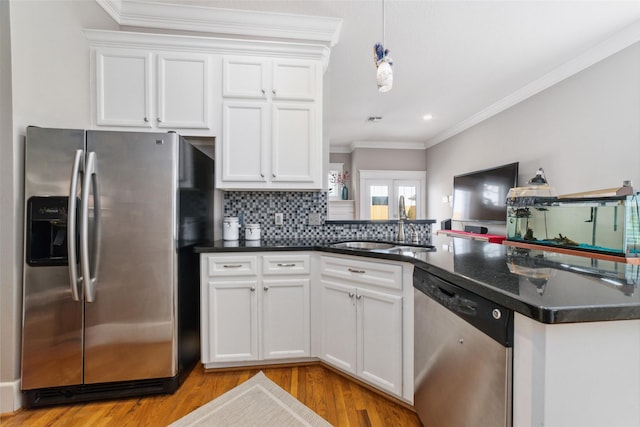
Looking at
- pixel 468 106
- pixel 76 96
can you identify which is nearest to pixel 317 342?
pixel 76 96

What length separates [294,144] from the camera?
2203 millimetres

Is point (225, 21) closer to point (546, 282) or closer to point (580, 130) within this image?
point (546, 282)

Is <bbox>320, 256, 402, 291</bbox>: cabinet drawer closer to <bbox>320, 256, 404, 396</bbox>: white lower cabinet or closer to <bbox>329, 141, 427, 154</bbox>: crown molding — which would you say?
<bbox>320, 256, 404, 396</bbox>: white lower cabinet

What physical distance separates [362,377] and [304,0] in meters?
2.72

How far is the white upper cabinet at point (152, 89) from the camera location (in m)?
2.02

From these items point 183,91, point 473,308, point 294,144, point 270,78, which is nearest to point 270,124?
point 294,144

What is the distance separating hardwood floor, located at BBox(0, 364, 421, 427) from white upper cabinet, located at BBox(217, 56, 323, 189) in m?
1.39

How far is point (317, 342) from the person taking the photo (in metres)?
1.95

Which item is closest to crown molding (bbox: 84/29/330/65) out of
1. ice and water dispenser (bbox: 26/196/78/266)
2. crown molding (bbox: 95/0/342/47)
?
crown molding (bbox: 95/0/342/47)

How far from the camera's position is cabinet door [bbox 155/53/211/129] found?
2.08 meters

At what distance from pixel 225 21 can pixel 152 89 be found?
84cm

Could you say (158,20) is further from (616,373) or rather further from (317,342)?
(616,373)

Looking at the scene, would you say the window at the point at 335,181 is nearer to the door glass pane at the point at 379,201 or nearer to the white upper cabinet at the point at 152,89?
the door glass pane at the point at 379,201

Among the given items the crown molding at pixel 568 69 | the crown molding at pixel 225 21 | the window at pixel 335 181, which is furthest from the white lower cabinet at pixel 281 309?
the window at pixel 335 181
